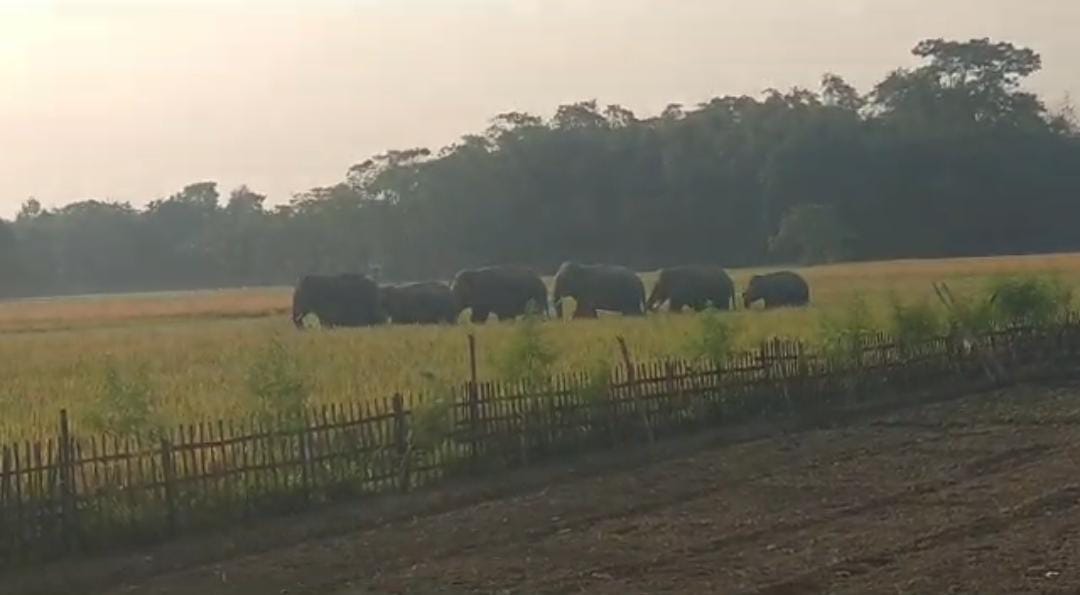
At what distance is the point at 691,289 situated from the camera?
42.6 m

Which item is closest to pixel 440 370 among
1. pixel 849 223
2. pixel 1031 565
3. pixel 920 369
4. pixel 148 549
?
pixel 920 369

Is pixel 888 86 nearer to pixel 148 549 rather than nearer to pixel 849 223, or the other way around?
pixel 849 223

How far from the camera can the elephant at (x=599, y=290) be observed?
42.8 m

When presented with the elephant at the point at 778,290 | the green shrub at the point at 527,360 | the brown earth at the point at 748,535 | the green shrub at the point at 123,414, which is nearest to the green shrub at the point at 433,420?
the brown earth at the point at 748,535

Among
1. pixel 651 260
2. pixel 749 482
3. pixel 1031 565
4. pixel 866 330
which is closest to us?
pixel 1031 565

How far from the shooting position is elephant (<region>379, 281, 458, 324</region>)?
4247 cm

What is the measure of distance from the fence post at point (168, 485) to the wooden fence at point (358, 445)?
12 mm

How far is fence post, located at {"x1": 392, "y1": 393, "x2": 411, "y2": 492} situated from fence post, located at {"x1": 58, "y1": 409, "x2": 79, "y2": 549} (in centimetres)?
340

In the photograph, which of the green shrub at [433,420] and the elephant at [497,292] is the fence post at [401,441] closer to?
the green shrub at [433,420]

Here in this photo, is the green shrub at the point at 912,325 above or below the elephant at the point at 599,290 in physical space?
below

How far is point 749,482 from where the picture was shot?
1454cm

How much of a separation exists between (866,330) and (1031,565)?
11392mm

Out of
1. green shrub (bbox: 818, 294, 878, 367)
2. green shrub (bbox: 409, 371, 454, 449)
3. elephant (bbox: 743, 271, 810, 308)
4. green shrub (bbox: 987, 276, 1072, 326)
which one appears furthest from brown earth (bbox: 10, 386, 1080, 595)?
elephant (bbox: 743, 271, 810, 308)

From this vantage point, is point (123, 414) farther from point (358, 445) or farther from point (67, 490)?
point (358, 445)
